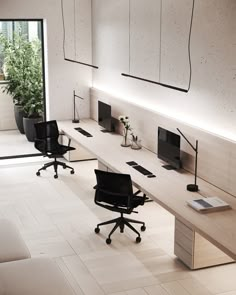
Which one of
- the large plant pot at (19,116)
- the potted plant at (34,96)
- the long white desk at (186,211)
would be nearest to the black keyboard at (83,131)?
the long white desk at (186,211)

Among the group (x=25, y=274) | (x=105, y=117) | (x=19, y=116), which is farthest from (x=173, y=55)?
(x=19, y=116)

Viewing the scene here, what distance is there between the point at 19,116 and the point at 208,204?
7.20 metres

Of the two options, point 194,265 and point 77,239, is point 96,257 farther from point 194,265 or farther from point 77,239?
point 194,265

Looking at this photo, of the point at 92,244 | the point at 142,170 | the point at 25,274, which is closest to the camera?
the point at 25,274

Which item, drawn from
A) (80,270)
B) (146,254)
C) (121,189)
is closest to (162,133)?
(121,189)

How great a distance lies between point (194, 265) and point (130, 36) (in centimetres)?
435

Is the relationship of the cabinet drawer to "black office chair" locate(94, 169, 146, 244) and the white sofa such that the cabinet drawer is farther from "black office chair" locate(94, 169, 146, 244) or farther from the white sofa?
the white sofa

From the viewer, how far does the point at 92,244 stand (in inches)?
263

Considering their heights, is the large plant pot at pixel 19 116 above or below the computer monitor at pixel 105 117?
below

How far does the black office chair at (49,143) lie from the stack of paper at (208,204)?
3905 mm

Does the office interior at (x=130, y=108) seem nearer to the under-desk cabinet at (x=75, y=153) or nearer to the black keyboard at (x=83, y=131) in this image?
the under-desk cabinet at (x=75, y=153)

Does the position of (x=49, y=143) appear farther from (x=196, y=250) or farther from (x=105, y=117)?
(x=196, y=250)

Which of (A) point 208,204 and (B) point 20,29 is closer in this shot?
(A) point 208,204

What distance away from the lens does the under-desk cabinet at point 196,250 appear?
19.3ft
